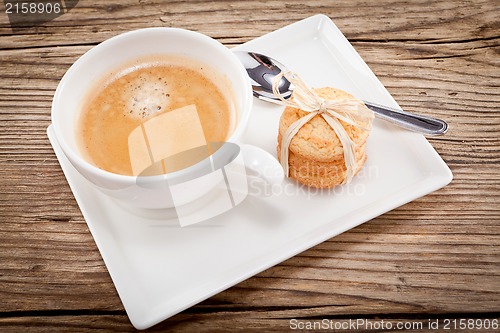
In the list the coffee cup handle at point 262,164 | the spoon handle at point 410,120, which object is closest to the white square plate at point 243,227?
the spoon handle at point 410,120

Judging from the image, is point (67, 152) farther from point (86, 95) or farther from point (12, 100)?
point (12, 100)

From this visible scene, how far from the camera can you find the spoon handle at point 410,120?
55.7 inches

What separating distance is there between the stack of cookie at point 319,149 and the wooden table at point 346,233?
15 centimetres

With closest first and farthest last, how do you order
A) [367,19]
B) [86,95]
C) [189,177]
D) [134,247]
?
[189,177] < [134,247] < [86,95] < [367,19]

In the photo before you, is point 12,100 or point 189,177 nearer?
point 189,177

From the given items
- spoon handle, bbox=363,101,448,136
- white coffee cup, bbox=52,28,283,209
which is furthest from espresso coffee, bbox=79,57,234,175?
spoon handle, bbox=363,101,448,136

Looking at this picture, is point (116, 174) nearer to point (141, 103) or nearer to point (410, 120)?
point (141, 103)

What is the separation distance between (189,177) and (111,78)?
1.45 feet

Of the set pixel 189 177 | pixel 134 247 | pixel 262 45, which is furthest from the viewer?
pixel 262 45

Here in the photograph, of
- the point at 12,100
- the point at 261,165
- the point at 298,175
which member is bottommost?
the point at 12,100

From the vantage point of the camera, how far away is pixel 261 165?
3.93 ft

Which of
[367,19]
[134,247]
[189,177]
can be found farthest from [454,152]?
[134,247]

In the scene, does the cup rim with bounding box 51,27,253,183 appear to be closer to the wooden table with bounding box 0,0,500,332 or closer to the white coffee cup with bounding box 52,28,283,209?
the white coffee cup with bounding box 52,28,283,209

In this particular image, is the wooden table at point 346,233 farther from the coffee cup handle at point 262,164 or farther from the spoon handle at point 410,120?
the coffee cup handle at point 262,164
